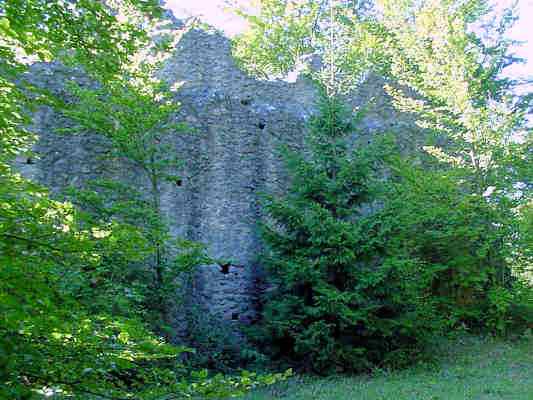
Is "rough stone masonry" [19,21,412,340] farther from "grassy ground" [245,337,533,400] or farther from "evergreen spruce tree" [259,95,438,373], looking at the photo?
"grassy ground" [245,337,533,400]

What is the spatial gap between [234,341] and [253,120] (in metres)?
4.33

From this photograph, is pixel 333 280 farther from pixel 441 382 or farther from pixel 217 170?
pixel 217 170

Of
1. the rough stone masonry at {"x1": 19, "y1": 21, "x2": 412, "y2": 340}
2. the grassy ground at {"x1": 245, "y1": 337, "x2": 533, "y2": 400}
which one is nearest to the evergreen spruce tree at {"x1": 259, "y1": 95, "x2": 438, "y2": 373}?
the grassy ground at {"x1": 245, "y1": 337, "x2": 533, "y2": 400}

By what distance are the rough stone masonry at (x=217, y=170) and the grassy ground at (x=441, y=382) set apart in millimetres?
2479

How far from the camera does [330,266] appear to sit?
26.9 feet

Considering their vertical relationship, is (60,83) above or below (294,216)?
above

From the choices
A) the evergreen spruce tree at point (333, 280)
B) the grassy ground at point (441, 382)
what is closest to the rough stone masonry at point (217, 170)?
the evergreen spruce tree at point (333, 280)

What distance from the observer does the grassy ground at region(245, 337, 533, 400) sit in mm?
6445

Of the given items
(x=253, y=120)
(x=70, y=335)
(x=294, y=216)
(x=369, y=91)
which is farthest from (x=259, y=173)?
(x=70, y=335)

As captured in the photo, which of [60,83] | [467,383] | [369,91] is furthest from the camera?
[369,91]

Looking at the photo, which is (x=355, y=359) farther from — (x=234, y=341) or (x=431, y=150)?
(x=431, y=150)

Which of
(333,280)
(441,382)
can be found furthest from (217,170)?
(441,382)

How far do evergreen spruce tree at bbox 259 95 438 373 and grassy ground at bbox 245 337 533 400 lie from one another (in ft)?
1.70

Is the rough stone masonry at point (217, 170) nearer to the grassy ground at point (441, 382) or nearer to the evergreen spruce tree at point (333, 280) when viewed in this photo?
the evergreen spruce tree at point (333, 280)
